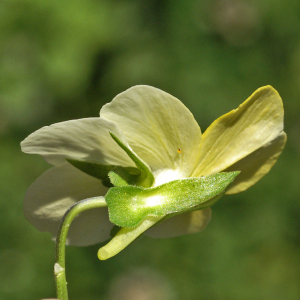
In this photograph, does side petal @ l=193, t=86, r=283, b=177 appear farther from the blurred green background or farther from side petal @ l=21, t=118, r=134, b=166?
the blurred green background

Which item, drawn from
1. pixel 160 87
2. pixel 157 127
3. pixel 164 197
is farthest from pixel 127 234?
pixel 160 87

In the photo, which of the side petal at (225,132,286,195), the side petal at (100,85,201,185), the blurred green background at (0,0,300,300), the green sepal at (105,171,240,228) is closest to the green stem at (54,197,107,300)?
the green sepal at (105,171,240,228)

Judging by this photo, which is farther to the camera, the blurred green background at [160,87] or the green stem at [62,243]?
the blurred green background at [160,87]

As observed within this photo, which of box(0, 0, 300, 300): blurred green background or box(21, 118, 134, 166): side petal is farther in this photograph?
box(0, 0, 300, 300): blurred green background

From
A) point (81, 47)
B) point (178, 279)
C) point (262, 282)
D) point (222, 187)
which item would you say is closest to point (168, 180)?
point (222, 187)

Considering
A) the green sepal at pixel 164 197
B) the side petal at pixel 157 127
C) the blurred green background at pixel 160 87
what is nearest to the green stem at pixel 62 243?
the green sepal at pixel 164 197

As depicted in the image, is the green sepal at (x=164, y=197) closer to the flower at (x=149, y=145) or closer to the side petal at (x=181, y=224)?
the flower at (x=149, y=145)
